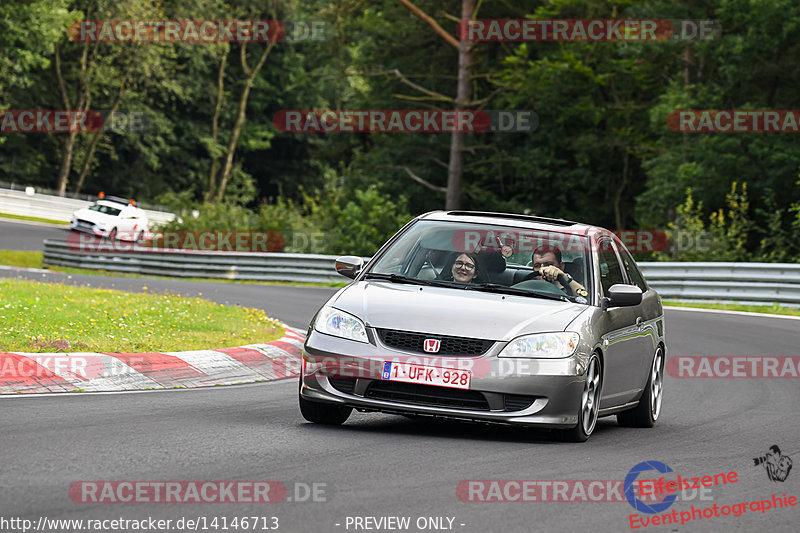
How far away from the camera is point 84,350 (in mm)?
11523

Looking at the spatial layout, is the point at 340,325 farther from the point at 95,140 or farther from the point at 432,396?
A: the point at 95,140

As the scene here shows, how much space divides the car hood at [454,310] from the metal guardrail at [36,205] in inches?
1987

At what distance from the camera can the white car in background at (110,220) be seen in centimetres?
4834

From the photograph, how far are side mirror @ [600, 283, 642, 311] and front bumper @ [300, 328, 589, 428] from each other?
0.91 meters

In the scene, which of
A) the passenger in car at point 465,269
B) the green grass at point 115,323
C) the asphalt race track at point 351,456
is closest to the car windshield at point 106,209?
the green grass at point 115,323

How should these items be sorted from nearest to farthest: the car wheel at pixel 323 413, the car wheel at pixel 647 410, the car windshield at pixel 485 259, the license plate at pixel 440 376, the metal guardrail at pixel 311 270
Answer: the license plate at pixel 440 376, the car wheel at pixel 323 413, the car windshield at pixel 485 259, the car wheel at pixel 647 410, the metal guardrail at pixel 311 270

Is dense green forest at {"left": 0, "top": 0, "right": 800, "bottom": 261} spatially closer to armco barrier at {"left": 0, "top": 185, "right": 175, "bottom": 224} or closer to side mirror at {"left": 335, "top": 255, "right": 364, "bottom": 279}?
armco barrier at {"left": 0, "top": 185, "right": 175, "bottom": 224}

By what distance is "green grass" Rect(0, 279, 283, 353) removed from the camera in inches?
468

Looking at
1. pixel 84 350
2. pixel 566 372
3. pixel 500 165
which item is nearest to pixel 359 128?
pixel 500 165

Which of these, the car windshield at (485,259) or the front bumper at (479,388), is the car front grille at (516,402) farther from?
the car windshield at (485,259)

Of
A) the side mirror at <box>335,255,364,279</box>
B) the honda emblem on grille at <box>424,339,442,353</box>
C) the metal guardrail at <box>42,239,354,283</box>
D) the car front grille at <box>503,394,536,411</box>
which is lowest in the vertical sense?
the metal guardrail at <box>42,239,354,283</box>

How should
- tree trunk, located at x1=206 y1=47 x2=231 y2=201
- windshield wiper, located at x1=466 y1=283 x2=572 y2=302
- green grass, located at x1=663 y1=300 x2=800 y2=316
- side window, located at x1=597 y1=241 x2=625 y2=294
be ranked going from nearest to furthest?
windshield wiper, located at x1=466 y1=283 x2=572 y2=302, side window, located at x1=597 y1=241 x2=625 y2=294, green grass, located at x1=663 y1=300 x2=800 y2=316, tree trunk, located at x1=206 y1=47 x2=231 y2=201

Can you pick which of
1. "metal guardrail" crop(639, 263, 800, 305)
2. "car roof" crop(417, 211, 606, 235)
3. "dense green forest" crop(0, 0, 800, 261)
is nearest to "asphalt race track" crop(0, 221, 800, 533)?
"car roof" crop(417, 211, 606, 235)

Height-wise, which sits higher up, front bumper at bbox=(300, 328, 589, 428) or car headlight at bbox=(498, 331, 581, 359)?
car headlight at bbox=(498, 331, 581, 359)
